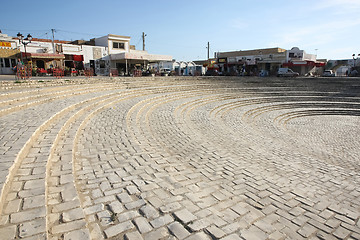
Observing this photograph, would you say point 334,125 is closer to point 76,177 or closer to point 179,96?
point 179,96

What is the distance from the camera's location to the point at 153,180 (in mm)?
3787

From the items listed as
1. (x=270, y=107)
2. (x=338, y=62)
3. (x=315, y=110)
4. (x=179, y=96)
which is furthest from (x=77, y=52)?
(x=338, y=62)

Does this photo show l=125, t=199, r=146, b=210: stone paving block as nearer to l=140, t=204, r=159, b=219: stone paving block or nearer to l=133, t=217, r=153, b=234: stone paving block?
l=140, t=204, r=159, b=219: stone paving block

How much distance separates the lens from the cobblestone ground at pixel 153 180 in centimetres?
258

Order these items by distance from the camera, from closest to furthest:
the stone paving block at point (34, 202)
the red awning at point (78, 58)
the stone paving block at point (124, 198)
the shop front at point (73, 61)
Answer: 1. the stone paving block at point (34, 202)
2. the stone paving block at point (124, 198)
3. the shop front at point (73, 61)
4. the red awning at point (78, 58)

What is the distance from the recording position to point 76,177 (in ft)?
12.2

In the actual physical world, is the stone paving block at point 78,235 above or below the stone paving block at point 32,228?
below

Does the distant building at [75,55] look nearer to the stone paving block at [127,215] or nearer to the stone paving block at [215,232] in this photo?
the stone paving block at [127,215]

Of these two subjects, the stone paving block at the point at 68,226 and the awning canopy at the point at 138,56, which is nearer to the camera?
the stone paving block at the point at 68,226

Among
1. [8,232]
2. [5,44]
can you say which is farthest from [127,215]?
[5,44]

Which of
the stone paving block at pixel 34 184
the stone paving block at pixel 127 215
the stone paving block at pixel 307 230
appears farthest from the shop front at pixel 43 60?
the stone paving block at pixel 307 230

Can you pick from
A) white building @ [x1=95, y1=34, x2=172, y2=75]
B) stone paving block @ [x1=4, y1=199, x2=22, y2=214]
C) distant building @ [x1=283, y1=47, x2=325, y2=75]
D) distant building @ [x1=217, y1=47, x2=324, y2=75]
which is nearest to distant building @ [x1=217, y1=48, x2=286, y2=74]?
distant building @ [x1=217, y1=47, x2=324, y2=75]

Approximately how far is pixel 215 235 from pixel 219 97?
16000 mm

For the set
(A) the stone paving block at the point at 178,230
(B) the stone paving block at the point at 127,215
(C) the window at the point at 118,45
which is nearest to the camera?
(A) the stone paving block at the point at 178,230
